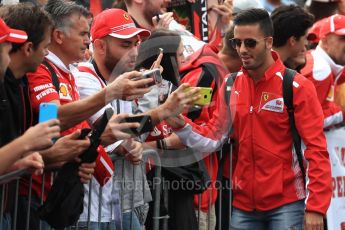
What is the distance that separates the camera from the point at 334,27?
9273 millimetres

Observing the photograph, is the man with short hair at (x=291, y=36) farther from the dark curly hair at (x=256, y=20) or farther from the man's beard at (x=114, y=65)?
the man's beard at (x=114, y=65)

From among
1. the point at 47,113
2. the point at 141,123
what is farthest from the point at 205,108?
the point at 47,113

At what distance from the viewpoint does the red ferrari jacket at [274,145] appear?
7.15 metres

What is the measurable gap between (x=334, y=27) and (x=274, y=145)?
243cm

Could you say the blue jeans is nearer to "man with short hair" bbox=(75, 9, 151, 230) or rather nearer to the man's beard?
"man with short hair" bbox=(75, 9, 151, 230)

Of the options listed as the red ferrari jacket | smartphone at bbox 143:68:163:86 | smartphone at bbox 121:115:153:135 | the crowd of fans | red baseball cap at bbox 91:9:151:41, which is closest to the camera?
the crowd of fans

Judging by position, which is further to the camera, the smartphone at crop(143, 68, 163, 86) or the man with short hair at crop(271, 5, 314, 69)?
the man with short hair at crop(271, 5, 314, 69)

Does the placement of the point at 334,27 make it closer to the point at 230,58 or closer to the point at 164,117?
the point at 230,58

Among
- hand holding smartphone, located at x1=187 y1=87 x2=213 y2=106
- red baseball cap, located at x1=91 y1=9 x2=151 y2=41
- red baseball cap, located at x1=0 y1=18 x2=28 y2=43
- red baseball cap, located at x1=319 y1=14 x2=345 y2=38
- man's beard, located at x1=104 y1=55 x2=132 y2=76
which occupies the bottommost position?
hand holding smartphone, located at x1=187 y1=87 x2=213 y2=106

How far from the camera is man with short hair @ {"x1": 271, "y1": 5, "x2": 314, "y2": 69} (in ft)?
28.3

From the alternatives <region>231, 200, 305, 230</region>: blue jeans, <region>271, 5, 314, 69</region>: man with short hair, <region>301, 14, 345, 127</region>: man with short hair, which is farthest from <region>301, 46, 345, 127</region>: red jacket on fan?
<region>231, 200, 305, 230</region>: blue jeans

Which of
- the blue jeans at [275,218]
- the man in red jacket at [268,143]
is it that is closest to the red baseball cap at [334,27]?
the man in red jacket at [268,143]

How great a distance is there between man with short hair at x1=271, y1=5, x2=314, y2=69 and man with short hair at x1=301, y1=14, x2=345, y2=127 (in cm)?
17

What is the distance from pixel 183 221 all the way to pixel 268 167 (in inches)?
32.8
